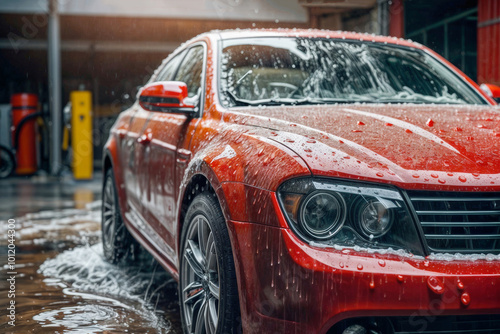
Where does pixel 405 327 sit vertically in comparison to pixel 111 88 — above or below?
below

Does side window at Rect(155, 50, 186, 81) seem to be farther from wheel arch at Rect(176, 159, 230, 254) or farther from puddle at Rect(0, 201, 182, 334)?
wheel arch at Rect(176, 159, 230, 254)

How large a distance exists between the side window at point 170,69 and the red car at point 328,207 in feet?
3.37

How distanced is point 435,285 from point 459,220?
0.28 m

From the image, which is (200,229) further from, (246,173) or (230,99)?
(230,99)

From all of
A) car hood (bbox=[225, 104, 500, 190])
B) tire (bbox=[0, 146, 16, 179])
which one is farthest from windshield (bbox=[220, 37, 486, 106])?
tire (bbox=[0, 146, 16, 179])

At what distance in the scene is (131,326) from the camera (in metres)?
3.78

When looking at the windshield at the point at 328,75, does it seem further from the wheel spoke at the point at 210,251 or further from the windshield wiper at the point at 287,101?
the wheel spoke at the point at 210,251

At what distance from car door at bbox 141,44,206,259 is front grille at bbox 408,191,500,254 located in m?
1.42

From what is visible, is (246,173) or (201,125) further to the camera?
(201,125)

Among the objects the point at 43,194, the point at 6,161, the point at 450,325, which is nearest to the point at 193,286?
the point at 450,325

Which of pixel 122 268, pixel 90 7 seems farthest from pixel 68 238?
pixel 90 7

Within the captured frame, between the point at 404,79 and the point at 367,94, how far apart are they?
35 cm

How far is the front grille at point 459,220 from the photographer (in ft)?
7.68

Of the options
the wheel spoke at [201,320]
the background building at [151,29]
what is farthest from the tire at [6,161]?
the wheel spoke at [201,320]
